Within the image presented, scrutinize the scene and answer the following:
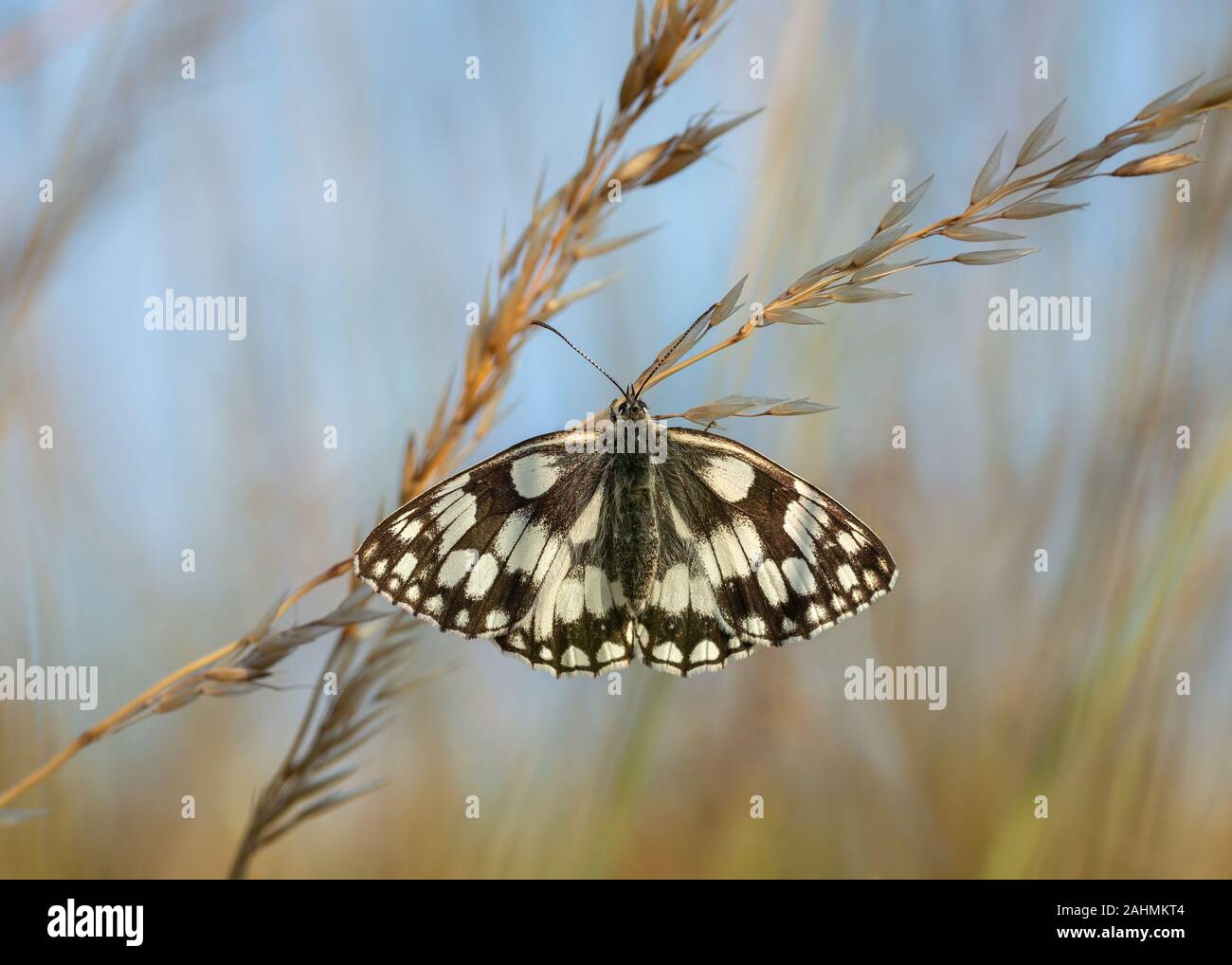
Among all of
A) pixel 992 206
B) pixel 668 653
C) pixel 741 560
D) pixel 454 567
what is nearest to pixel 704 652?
pixel 668 653

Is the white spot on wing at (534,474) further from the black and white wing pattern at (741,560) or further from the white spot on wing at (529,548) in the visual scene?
the black and white wing pattern at (741,560)

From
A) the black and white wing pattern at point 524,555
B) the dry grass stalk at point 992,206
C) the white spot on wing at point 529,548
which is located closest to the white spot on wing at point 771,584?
the black and white wing pattern at point 524,555

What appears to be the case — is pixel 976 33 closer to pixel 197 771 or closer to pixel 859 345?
pixel 859 345

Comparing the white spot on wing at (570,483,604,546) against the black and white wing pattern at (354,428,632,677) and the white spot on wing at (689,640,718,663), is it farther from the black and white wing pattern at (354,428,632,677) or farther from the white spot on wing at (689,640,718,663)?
the white spot on wing at (689,640,718,663)

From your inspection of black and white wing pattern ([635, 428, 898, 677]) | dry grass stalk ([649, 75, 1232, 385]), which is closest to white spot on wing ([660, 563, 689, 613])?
black and white wing pattern ([635, 428, 898, 677])

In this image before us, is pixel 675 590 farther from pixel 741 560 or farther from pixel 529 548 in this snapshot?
pixel 529 548
